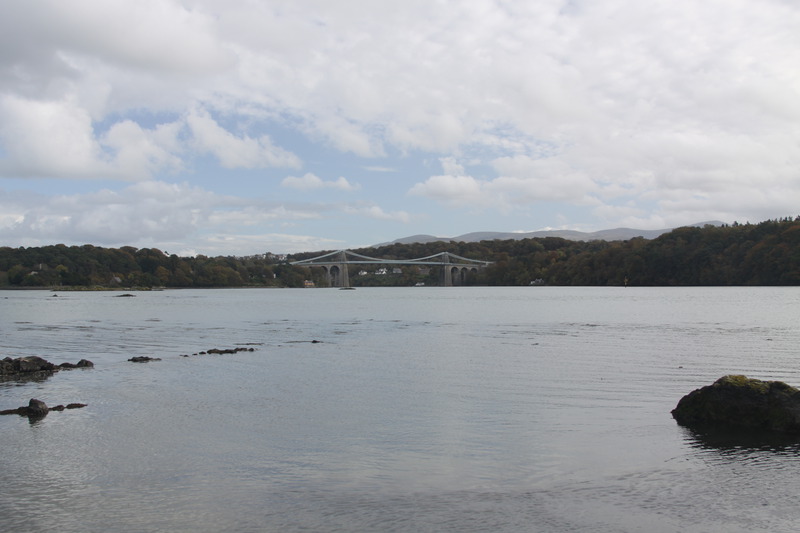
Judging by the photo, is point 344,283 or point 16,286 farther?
point 344,283

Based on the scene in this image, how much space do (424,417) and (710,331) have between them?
18722 mm

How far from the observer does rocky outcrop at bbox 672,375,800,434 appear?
26.1ft

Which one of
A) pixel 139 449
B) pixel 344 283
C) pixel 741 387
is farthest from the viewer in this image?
pixel 344 283

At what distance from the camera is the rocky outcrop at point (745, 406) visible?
7969 mm

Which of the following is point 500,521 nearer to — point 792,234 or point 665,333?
point 665,333

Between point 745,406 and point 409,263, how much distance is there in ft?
388

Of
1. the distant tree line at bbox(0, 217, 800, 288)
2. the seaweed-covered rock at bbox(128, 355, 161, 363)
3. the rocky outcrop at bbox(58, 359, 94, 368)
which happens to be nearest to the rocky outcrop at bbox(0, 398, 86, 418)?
the rocky outcrop at bbox(58, 359, 94, 368)

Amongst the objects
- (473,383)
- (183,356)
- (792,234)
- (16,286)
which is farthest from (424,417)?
(16,286)

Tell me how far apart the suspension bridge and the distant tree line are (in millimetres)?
2422

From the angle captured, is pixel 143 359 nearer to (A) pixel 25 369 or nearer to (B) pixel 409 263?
(A) pixel 25 369

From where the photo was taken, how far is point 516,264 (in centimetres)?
12350

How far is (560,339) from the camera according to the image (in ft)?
73.0

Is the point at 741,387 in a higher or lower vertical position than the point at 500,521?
higher

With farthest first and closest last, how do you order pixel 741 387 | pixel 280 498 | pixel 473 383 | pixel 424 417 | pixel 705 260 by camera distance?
pixel 705 260
pixel 473 383
pixel 424 417
pixel 741 387
pixel 280 498
